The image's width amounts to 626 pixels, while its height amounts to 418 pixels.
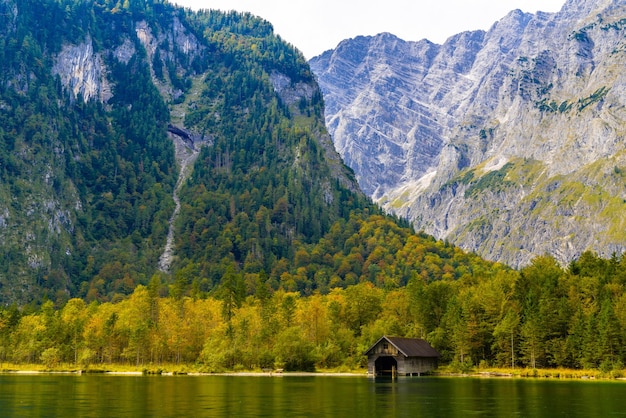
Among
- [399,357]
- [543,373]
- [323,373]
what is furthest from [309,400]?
[323,373]

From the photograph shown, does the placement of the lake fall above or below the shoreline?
below

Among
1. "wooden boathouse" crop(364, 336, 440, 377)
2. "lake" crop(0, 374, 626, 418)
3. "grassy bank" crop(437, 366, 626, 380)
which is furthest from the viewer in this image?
"wooden boathouse" crop(364, 336, 440, 377)

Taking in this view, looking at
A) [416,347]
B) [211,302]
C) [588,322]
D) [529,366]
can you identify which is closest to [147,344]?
[211,302]

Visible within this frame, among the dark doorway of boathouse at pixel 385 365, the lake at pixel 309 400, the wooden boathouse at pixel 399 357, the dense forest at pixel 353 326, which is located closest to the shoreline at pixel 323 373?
the wooden boathouse at pixel 399 357

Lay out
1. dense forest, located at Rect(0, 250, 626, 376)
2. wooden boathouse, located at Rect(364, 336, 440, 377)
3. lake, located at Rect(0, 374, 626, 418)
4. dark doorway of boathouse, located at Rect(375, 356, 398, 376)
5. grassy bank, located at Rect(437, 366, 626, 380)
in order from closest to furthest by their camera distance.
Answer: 1. lake, located at Rect(0, 374, 626, 418)
2. grassy bank, located at Rect(437, 366, 626, 380)
3. dense forest, located at Rect(0, 250, 626, 376)
4. wooden boathouse, located at Rect(364, 336, 440, 377)
5. dark doorway of boathouse, located at Rect(375, 356, 398, 376)

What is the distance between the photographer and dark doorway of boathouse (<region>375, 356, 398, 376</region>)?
5594 inches

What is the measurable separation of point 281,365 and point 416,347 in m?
27.4

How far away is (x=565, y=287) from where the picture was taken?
475 feet

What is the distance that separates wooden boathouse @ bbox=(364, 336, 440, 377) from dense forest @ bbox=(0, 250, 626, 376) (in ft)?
23.0

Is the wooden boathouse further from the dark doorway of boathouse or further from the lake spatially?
the lake

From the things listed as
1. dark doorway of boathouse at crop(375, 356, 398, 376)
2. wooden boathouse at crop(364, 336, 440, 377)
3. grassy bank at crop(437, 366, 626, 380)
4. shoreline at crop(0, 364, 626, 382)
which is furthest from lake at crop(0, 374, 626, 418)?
dark doorway of boathouse at crop(375, 356, 398, 376)

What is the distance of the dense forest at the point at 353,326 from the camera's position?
133875mm

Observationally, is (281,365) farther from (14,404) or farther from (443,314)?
(14,404)

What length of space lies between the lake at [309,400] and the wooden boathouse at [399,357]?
2990cm
